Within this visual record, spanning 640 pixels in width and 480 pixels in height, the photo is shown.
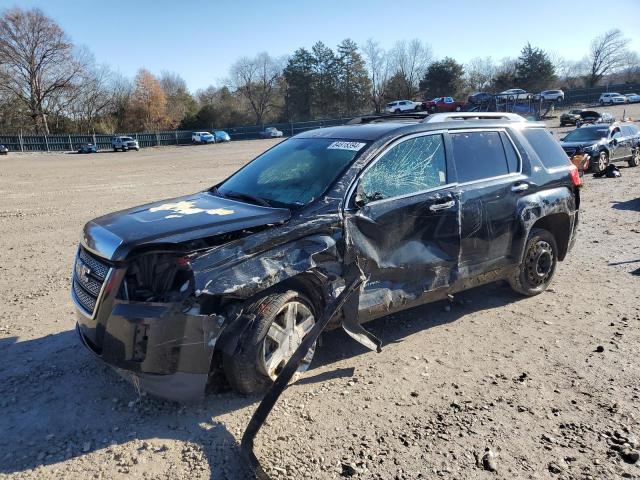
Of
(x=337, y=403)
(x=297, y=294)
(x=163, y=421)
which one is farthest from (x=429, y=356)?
(x=163, y=421)

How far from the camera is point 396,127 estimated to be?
4352 millimetres

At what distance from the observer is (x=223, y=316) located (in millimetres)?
3170

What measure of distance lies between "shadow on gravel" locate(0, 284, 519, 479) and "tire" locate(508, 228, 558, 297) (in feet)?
5.43

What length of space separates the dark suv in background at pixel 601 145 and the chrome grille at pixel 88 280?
16.0 metres

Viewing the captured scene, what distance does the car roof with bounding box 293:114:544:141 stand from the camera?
4.26 m

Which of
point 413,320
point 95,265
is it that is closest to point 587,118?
point 413,320

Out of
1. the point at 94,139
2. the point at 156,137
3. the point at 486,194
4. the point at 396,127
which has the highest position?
the point at 94,139

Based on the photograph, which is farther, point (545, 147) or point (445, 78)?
point (445, 78)

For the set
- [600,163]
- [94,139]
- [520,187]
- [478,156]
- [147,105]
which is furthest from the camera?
[147,105]

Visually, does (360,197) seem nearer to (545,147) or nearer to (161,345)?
(161,345)

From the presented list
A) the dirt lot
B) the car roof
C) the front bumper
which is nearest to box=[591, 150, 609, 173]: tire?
the dirt lot

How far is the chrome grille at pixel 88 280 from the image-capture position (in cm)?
323

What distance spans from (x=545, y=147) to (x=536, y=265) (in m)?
1.32

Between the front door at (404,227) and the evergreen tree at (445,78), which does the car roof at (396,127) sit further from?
the evergreen tree at (445,78)
